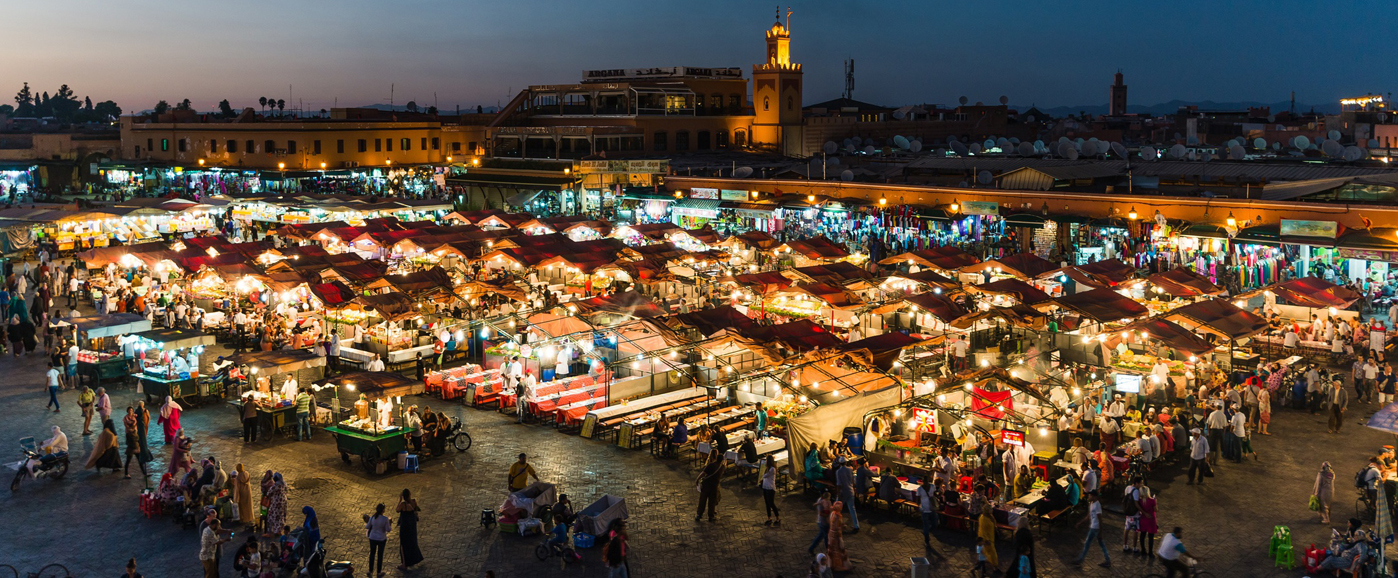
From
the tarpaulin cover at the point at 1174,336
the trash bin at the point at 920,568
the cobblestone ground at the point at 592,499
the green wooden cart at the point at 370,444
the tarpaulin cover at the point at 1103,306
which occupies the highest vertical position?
the tarpaulin cover at the point at 1103,306

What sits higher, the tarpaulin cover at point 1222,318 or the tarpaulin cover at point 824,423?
the tarpaulin cover at point 1222,318

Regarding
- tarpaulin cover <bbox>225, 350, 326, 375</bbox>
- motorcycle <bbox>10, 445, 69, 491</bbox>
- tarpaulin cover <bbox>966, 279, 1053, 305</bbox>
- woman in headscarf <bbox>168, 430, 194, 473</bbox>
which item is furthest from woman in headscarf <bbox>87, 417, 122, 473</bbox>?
tarpaulin cover <bbox>966, 279, 1053, 305</bbox>

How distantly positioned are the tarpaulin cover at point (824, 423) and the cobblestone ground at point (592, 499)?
65cm

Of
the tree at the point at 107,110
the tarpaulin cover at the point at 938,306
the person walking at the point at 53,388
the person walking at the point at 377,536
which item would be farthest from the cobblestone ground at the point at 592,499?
the tree at the point at 107,110

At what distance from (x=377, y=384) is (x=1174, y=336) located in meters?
13.7

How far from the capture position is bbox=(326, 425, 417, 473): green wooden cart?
15914 millimetres

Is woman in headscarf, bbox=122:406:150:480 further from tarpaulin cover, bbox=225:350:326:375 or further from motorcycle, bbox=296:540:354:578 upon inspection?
motorcycle, bbox=296:540:354:578

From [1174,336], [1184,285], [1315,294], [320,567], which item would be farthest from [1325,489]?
[320,567]

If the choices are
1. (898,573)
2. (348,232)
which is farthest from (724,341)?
(348,232)

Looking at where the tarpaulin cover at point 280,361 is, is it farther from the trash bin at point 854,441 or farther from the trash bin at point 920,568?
the trash bin at point 920,568

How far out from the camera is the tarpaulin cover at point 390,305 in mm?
22859

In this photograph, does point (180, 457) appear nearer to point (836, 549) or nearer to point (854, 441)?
point (836, 549)

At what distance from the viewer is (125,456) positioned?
1628 cm

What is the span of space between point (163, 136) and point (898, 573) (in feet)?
214
